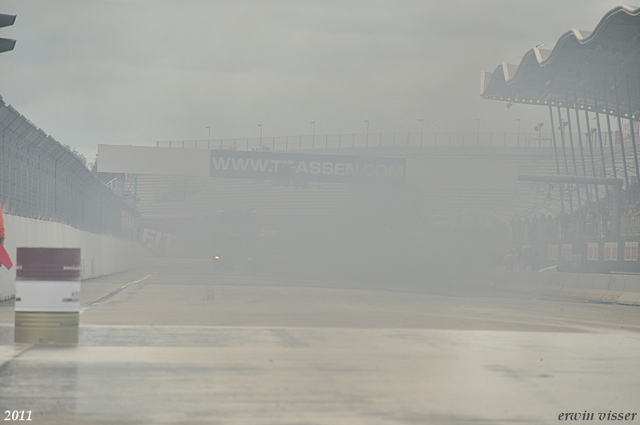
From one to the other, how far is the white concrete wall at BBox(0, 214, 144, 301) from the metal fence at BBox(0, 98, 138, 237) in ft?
1.03

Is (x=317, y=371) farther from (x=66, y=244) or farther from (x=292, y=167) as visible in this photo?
(x=292, y=167)

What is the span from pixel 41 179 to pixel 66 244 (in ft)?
11.6

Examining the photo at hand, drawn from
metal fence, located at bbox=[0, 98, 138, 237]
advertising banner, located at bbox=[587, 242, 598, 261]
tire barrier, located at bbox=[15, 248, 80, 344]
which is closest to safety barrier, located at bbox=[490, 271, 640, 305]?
advertising banner, located at bbox=[587, 242, 598, 261]

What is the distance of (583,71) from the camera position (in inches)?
1561

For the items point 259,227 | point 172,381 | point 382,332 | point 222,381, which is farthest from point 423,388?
point 259,227

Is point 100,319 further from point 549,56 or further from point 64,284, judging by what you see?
point 549,56

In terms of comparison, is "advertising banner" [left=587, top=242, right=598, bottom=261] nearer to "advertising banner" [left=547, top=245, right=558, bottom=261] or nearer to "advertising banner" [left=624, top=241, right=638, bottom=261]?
"advertising banner" [left=624, top=241, right=638, bottom=261]

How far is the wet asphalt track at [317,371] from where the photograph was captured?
5.32 meters

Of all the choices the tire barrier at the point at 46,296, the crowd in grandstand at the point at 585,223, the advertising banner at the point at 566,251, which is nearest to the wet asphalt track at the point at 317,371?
the tire barrier at the point at 46,296

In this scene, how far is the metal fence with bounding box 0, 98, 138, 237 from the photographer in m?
17.0

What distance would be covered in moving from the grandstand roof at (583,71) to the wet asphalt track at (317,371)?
929 inches

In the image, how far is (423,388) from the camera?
6336 millimetres

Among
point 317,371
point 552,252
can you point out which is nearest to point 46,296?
point 317,371

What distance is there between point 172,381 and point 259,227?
7395 cm
